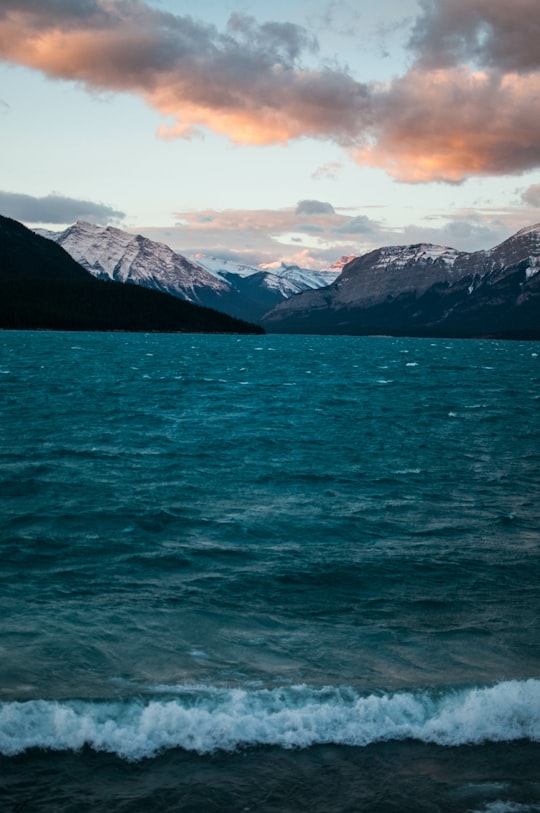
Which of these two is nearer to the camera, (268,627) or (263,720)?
(263,720)

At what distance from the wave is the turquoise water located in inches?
1.4

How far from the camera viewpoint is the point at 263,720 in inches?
463

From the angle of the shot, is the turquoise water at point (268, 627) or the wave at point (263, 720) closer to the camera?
the turquoise water at point (268, 627)

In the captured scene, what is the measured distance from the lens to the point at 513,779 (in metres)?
10.4

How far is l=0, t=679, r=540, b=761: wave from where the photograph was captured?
443 inches

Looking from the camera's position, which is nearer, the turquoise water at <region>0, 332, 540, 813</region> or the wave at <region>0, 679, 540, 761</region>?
the turquoise water at <region>0, 332, 540, 813</region>

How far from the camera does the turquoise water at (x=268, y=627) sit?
10.5 meters

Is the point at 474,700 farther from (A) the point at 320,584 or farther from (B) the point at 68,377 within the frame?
(B) the point at 68,377

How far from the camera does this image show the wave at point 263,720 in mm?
11242

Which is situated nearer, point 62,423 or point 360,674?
point 360,674

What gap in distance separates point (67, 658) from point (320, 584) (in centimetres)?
741

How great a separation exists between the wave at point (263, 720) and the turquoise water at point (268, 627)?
0.04 meters

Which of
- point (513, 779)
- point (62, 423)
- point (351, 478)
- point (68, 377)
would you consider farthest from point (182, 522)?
point (68, 377)

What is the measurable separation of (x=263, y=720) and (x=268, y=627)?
4.48m
